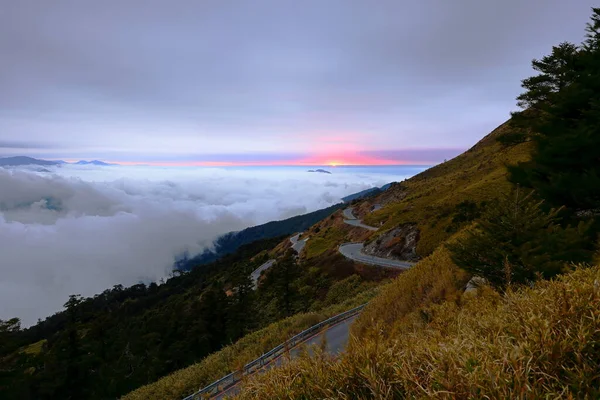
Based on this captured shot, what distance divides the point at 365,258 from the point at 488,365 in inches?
1414

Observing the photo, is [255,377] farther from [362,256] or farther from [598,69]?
[362,256]

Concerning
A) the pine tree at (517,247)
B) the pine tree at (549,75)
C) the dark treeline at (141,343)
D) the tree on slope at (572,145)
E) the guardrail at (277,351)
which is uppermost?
the pine tree at (549,75)

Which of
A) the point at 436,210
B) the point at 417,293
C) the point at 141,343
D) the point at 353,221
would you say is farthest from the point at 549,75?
the point at 353,221

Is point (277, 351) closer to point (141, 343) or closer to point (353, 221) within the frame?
point (141, 343)

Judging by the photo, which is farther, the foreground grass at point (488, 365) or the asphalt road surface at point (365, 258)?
the asphalt road surface at point (365, 258)

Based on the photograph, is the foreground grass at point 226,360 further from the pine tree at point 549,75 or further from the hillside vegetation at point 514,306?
the pine tree at point 549,75

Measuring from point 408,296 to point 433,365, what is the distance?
891 cm

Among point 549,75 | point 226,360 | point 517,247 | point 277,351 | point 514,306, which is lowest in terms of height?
point 226,360

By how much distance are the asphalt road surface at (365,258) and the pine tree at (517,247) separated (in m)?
23.6

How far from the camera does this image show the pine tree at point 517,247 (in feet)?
21.9

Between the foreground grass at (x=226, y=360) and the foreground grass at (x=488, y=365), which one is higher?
the foreground grass at (x=488, y=365)

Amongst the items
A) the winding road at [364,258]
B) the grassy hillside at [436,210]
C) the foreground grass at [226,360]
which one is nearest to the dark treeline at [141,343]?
the winding road at [364,258]

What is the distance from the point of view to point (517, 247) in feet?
23.4

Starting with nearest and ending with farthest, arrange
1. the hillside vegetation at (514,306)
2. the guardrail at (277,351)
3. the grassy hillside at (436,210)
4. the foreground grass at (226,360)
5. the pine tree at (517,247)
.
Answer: the hillside vegetation at (514,306) → the pine tree at (517,247) → the guardrail at (277,351) → the foreground grass at (226,360) → the grassy hillside at (436,210)
